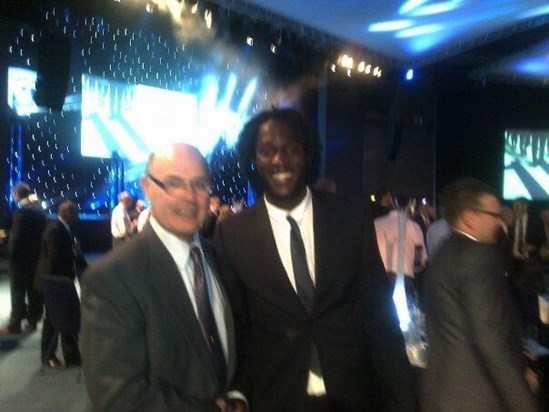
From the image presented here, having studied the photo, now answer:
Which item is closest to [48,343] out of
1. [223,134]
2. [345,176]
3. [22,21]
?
[22,21]

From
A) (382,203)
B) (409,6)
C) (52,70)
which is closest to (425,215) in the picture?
(382,203)

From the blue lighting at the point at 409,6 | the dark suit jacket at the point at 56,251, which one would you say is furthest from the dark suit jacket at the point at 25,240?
the blue lighting at the point at 409,6

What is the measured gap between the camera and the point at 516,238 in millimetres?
7312

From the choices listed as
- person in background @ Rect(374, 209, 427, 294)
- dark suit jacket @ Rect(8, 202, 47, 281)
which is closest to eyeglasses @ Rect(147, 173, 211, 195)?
person in background @ Rect(374, 209, 427, 294)

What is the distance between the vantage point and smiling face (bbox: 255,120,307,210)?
6.36ft

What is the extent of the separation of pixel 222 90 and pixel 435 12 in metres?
6.96

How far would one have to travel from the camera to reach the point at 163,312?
145 centimetres

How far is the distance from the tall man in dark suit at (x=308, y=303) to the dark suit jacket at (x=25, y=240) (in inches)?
213

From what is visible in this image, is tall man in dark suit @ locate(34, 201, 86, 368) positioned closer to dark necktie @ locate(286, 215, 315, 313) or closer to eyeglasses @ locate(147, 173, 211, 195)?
dark necktie @ locate(286, 215, 315, 313)

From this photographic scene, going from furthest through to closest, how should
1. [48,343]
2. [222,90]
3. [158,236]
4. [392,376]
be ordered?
[222,90] < [48,343] < [392,376] < [158,236]

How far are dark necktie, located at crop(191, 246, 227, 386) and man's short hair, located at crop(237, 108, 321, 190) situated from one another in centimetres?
56

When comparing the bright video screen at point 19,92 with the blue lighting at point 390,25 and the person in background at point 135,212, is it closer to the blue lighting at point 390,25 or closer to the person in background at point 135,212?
the person in background at point 135,212

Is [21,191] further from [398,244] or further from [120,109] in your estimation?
[120,109]

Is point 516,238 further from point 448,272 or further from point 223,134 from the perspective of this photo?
point 223,134
